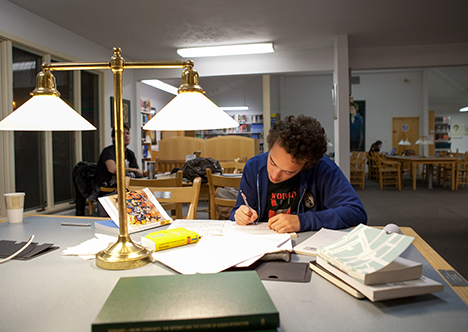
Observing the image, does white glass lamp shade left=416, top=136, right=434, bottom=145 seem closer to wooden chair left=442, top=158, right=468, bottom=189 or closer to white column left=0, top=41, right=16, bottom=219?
wooden chair left=442, top=158, right=468, bottom=189

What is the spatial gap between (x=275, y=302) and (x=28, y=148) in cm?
438

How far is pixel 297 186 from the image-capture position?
1.72 metres

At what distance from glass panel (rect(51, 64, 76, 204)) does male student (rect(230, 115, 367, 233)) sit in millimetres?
3926

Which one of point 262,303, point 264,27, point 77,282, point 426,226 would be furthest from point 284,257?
point 264,27

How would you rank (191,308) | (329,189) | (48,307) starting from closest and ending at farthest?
1. (191,308)
2. (48,307)
3. (329,189)

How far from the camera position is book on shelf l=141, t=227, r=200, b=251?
1.13 m

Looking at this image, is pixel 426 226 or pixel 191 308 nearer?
pixel 191 308

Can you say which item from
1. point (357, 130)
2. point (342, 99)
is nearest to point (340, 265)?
point (342, 99)

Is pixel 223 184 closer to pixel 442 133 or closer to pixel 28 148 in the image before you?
pixel 28 148

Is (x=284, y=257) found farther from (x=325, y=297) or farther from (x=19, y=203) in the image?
(x=19, y=203)

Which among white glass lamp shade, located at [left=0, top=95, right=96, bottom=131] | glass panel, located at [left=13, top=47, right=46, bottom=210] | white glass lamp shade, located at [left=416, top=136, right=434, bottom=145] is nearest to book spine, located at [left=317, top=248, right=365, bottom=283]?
white glass lamp shade, located at [left=0, top=95, right=96, bottom=131]

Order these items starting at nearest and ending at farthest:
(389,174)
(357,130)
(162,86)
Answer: (389,174), (162,86), (357,130)

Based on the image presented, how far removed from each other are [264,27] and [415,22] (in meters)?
2.15

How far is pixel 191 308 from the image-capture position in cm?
63
